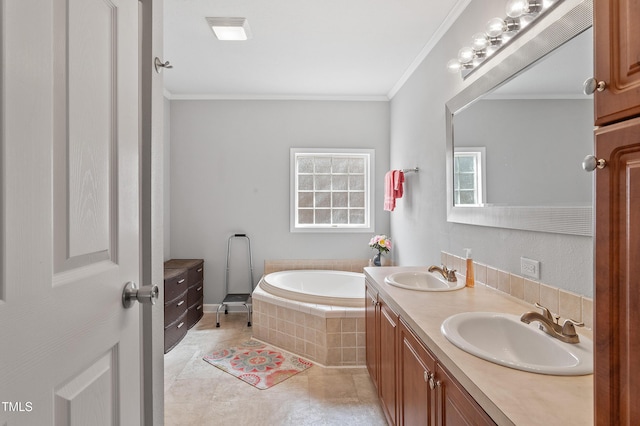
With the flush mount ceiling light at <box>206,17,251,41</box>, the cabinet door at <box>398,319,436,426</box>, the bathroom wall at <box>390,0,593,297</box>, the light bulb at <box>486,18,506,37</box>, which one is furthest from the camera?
the flush mount ceiling light at <box>206,17,251,41</box>

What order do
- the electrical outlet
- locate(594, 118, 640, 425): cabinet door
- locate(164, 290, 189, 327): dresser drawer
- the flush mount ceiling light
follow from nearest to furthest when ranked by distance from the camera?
locate(594, 118, 640, 425): cabinet door → the electrical outlet → the flush mount ceiling light → locate(164, 290, 189, 327): dresser drawer

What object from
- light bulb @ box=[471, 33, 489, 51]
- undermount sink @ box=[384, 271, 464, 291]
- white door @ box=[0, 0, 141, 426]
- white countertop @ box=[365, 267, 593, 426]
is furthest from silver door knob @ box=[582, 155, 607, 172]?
undermount sink @ box=[384, 271, 464, 291]

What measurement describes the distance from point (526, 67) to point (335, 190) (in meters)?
2.83

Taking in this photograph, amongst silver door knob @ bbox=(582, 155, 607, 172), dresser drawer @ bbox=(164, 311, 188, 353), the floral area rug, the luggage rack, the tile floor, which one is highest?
silver door knob @ bbox=(582, 155, 607, 172)

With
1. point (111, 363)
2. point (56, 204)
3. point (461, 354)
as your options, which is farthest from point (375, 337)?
point (56, 204)

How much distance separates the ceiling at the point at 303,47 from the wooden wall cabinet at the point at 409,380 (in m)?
1.96

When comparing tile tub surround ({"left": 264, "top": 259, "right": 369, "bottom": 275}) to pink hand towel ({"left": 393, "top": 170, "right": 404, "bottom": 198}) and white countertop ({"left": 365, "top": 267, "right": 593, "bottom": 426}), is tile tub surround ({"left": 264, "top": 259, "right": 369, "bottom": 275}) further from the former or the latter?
white countertop ({"left": 365, "top": 267, "right": 593, "bottom": 426})

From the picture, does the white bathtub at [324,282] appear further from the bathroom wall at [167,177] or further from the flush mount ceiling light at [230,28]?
the flush mount ceiling light at [230,28]

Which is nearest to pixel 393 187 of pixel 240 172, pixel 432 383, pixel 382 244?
pixel 382 244

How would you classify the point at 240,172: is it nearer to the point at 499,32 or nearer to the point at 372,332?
the point at 372,332

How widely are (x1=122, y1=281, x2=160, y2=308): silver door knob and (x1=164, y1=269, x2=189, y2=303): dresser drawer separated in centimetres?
223

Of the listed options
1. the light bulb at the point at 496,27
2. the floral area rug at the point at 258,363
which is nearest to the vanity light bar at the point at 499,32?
the light bulb at the point at 496,27

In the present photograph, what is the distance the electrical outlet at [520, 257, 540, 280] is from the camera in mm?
1538

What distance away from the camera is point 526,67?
5.15 feet
